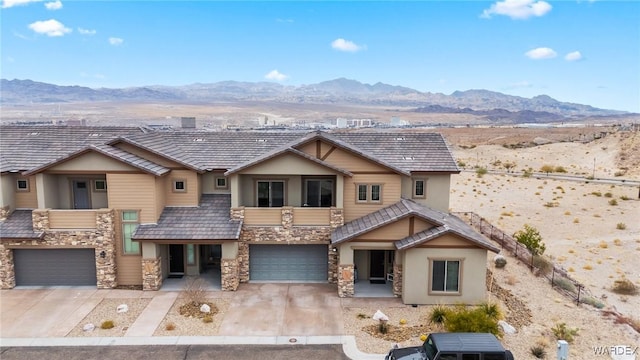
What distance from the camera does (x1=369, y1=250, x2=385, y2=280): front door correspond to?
2238cm

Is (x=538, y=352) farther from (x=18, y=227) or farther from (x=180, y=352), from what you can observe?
(x=18, y=227)

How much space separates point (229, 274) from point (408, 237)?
8.22 metres

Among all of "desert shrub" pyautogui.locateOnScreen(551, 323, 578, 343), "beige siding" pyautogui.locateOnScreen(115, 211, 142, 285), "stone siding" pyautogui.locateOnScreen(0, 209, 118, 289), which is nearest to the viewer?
"desert shrub" pyautogui.locateOnScreen(551, 323, 578, 343)

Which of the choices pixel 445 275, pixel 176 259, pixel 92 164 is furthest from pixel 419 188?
pixel 92 164

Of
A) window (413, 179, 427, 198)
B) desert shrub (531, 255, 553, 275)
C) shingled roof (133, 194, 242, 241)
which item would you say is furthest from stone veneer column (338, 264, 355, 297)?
desert shrub (531, 255, 553, 275)

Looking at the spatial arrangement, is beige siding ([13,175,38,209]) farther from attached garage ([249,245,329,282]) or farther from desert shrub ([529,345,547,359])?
desert shrub ([529,345,547,359])

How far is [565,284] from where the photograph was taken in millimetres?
21516

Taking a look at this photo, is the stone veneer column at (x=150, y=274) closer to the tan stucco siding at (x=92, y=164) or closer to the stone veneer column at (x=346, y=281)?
the tan stucco siding at (x=92, y=164)

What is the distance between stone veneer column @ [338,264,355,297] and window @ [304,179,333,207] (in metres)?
3.83

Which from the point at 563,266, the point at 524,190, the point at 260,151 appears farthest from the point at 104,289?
the point at 524,190

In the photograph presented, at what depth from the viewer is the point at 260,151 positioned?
83.5ft

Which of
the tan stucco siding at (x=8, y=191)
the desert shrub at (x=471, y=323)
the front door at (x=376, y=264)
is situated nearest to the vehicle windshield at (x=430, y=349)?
the desert shrub at (x=471, y=323)

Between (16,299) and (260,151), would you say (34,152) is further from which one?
(260,151)

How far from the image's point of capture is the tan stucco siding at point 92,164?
20.6 meters
